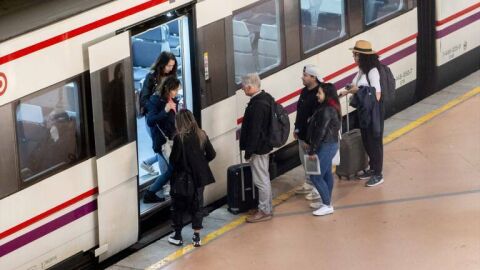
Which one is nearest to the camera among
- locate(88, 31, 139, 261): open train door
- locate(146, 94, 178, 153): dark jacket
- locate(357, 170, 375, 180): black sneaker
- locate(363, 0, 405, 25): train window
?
locate(88, 31, 139, 261): open train door

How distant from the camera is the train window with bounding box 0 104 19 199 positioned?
10.6m

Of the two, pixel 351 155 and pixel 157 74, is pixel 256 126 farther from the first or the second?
pixel 351 155

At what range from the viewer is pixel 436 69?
16.7 m

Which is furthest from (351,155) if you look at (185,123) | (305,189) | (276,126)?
(185,123)

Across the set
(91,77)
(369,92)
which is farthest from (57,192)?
(369,92)

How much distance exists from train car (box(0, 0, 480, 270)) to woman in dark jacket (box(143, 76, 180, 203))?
0.21 m

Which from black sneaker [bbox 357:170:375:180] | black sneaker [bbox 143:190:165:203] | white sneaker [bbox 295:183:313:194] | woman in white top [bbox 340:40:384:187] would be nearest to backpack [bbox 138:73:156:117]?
black sneaker [bbox 143:190:165:203]

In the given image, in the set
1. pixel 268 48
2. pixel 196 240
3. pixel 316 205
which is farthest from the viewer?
pixel 268 48

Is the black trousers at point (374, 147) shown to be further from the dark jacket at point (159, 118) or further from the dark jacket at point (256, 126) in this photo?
the dark jacket at point (159, 118)

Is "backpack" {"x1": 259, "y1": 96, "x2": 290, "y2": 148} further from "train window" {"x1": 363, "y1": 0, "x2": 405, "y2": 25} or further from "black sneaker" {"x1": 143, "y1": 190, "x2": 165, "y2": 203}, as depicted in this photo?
"train window" {"x1": 363, "y1": 0, "x2": 405, "y2": 25}

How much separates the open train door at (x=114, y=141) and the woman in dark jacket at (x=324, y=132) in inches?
73.6

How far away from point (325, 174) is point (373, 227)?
0.76 meters

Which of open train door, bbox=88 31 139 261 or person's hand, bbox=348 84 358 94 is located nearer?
open train door, bbox=88 31 139 261

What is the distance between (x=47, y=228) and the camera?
36.6ft
